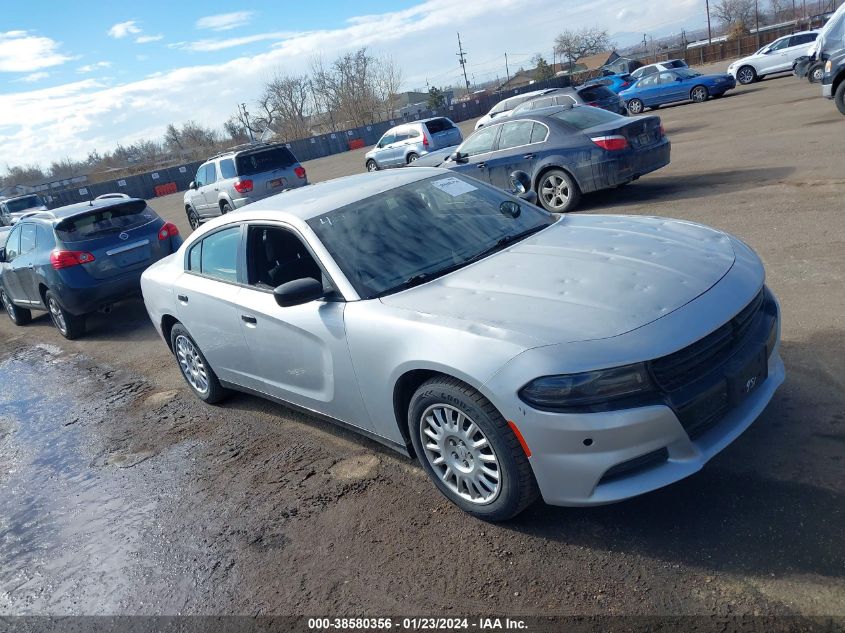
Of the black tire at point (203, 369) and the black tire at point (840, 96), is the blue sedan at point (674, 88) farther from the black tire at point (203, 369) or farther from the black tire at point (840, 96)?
the black tire at point (203, 369)

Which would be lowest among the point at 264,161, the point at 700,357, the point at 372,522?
the point at 372,522

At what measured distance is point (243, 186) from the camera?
52.9 feet

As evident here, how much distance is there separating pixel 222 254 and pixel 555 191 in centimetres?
637

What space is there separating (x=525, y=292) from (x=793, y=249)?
426 cm

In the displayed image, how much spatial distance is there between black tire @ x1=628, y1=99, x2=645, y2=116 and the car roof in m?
24.2

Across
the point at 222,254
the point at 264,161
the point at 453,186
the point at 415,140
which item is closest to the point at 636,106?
the point at 415,140

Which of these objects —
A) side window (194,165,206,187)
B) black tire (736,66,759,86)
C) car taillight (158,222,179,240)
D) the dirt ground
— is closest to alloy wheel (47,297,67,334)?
car taillight (158,222,179,240)

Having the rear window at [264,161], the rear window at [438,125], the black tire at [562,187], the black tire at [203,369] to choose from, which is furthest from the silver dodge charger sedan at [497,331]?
the rear window at [438,125]

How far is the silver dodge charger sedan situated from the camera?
2.79m

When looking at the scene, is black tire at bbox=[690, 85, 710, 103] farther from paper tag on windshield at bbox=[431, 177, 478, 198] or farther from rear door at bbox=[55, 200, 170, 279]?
paper tag on windshield at bbox=[431, 177, 478, 198]

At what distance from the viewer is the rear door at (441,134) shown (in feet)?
71.7

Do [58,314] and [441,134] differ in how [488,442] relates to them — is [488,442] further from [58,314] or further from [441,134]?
[441,134]

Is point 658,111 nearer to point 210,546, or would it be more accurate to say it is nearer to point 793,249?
point 793,249

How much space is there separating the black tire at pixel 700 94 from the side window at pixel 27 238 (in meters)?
23.3
